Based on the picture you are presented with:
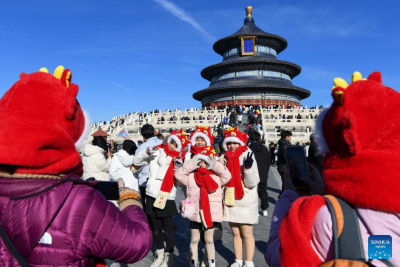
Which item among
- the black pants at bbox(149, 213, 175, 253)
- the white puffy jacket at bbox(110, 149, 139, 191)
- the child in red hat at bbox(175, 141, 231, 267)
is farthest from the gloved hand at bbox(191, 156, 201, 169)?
the white puffy jacket at bbox(110, 149, 139, 191)

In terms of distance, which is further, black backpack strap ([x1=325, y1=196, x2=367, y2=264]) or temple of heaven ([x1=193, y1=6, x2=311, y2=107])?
temple of heaven ([x1=193, y1=6, x2=311, y2=107])

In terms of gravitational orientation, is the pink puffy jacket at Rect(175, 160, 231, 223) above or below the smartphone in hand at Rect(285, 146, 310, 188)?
below

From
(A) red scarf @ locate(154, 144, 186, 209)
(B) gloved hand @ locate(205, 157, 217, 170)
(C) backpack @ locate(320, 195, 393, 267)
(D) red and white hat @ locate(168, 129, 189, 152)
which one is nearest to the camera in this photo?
(C) backpack @ locate(320, 195, 393, 267)

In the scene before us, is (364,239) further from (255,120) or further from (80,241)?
(255,120)

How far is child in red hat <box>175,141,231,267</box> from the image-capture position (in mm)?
4039

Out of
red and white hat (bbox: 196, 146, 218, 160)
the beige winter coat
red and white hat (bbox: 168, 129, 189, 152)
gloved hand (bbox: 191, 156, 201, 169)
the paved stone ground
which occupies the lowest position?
the paved stone ground

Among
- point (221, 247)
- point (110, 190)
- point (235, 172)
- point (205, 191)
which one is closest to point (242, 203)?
point (235, 172)

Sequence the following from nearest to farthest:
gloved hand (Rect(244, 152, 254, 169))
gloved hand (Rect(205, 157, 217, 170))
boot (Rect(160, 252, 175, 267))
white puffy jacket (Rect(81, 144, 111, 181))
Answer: gloved hand (Rect(244, 152, 254, 169)), gloved hand (Rect(205, 157, 217, 170)), boot (Rect(160, 252, 175, 267)), white puffy jacket (Rect(81, 144, 111, 181))

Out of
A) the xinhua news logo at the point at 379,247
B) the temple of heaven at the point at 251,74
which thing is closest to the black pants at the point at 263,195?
the xinhua news logo at the point at 379,247

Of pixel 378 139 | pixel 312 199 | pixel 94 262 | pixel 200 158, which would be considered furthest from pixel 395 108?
pixel 200 158

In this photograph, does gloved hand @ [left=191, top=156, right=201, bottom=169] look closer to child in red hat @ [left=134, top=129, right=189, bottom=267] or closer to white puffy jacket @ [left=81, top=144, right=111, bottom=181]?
child in red hat @ [left=134, top=129, right=189, bottom=267]

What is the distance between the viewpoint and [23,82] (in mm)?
1568

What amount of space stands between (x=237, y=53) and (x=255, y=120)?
82.4ft

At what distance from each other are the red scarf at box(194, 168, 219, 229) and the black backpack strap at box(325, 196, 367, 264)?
9.16 feet
